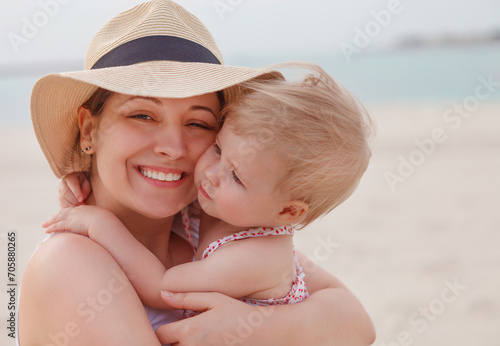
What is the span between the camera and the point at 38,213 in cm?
898

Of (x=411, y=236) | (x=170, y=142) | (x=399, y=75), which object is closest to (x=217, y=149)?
(x=170, y=142)

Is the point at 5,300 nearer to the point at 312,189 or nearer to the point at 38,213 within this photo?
the point at 38,213

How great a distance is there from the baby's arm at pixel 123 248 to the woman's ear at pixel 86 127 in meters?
0.32

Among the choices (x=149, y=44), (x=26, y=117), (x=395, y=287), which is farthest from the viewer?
(x=26, y=117)

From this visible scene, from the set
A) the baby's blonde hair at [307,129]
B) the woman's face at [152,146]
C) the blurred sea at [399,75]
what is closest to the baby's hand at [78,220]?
the woman's face at [152,146]

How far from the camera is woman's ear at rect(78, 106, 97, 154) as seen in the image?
238 cm

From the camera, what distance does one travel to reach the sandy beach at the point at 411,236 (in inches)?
227

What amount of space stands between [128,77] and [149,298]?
2.61 ft

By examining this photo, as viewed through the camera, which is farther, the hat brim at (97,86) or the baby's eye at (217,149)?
the baby's eye at (217,149)

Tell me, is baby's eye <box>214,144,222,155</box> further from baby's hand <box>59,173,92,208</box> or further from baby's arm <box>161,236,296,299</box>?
baby's hand <box>59,173,92,208</box>

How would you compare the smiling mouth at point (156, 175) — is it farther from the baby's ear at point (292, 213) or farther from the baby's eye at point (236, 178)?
the baby's ear at point (292, 213)

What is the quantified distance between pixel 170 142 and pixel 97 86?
0.37m

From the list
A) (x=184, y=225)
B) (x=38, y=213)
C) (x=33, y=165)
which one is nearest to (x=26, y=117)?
(x=33, y=165)

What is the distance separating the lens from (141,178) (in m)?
2.27
